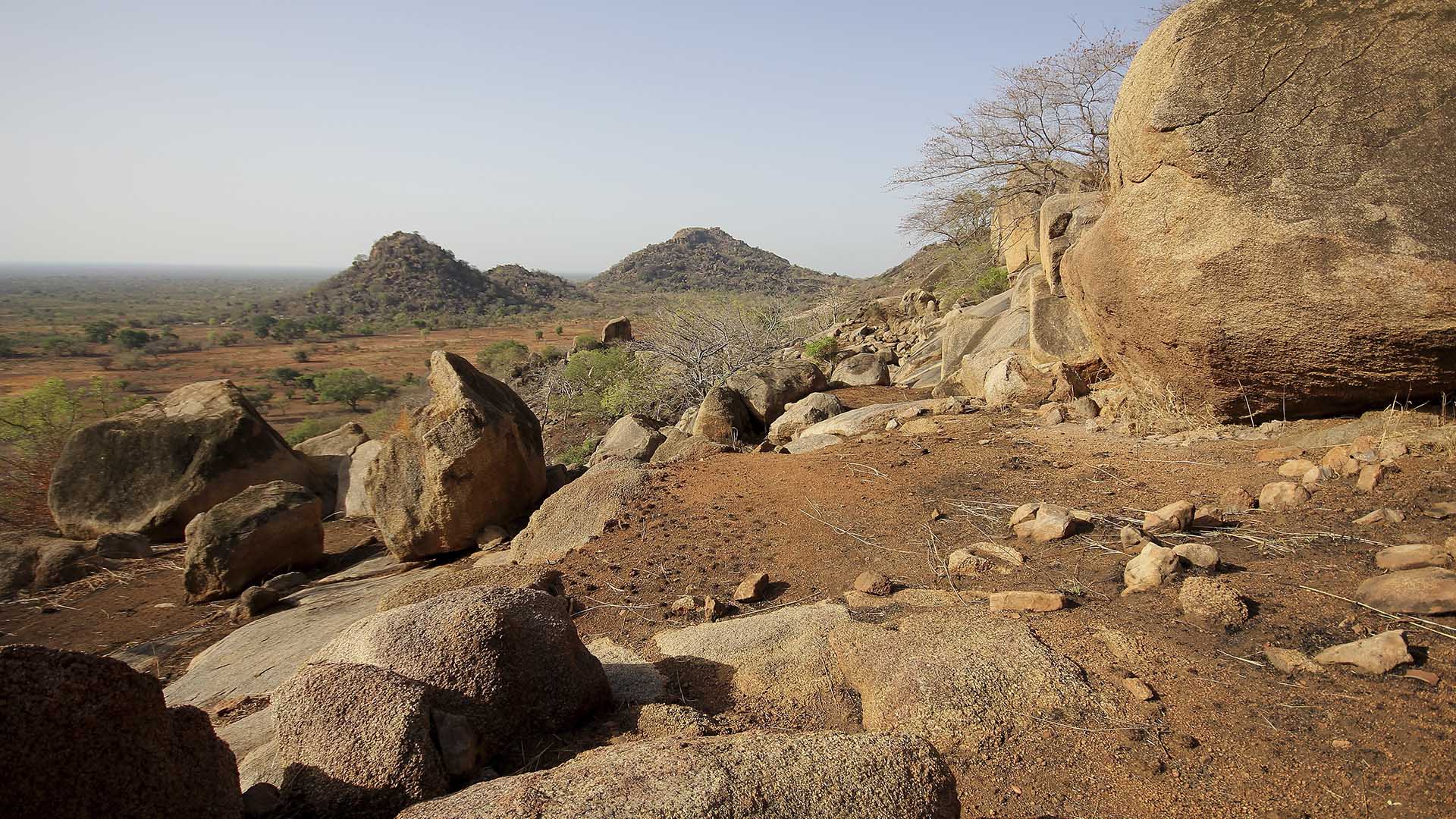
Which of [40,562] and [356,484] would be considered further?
[356,484]

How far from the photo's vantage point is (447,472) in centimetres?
653

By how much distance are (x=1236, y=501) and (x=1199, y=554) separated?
844 millimetres

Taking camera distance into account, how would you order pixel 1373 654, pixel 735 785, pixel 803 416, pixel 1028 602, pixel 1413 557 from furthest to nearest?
→ pixel 803 416, pixel 1028 602, pixel 1413 557, pixel 1373 654, pixel 735 785

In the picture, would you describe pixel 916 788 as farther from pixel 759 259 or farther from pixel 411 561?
pixel 759 259

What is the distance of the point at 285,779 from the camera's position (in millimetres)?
2221

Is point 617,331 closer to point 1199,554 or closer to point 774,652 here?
point 774,652

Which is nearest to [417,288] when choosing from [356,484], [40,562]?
[356,484]

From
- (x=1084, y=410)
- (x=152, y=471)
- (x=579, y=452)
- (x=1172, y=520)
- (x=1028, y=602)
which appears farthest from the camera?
(x=579, y=452)

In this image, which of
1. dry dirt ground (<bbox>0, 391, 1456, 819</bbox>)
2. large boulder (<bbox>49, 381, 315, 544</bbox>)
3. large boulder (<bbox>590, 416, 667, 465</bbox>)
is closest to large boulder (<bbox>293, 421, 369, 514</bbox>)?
large boulder (<bbox>49, 381, 315, 544</bbox>)

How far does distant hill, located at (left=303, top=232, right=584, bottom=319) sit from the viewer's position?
58.5m

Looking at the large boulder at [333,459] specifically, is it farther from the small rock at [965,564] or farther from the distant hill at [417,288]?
the distant hill at [417,288]

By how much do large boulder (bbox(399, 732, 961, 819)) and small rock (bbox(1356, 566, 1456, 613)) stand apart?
6.84ft

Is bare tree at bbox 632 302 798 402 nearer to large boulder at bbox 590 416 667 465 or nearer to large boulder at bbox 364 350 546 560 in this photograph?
large boulder at bbox 590 416 667 465

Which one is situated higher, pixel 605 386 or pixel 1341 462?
pixel 1341 462
